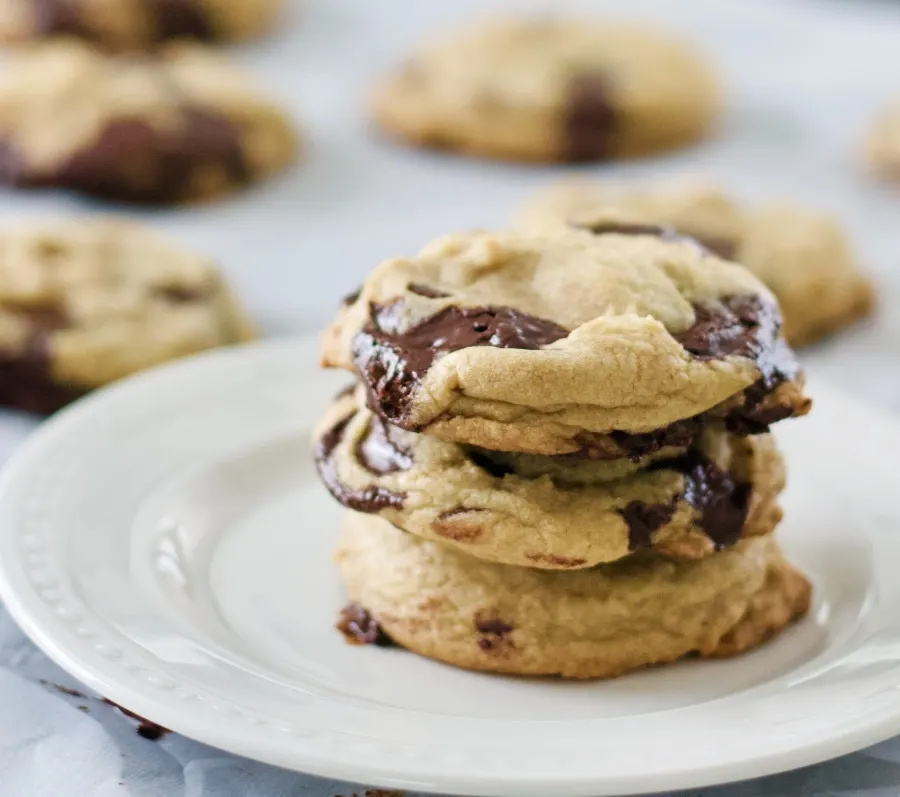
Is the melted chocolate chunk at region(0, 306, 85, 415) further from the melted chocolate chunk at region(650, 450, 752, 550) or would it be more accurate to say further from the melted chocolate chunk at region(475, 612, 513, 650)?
the melted chocolate chunk at region(650, 450, 752, 550)

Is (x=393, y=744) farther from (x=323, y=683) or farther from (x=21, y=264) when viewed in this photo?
(x=21, y=264)

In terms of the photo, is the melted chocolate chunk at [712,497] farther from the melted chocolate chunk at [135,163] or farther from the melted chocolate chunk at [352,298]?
the melted chocolate chunk at [135,163]

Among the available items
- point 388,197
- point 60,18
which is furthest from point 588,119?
point 60,18

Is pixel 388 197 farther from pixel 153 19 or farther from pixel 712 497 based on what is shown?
pixel 712 497

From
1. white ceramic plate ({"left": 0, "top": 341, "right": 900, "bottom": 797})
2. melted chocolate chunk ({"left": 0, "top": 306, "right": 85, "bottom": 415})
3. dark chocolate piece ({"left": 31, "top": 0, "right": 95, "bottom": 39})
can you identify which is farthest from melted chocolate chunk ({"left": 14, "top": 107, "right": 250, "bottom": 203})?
white ceramic plate ({"left": 0, "top": 341, "right": 900, "bottom": 797})

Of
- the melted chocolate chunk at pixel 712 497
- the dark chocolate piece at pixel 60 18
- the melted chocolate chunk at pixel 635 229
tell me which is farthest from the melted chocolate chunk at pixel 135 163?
the melted chocolate chunk at pixel 712 497

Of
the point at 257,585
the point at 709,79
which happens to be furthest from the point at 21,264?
the point at 709,79
